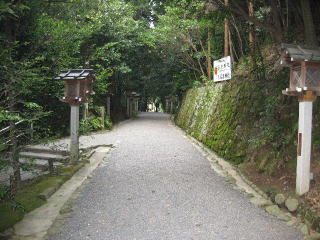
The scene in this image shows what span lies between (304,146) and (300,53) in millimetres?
1543

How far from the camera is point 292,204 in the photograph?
4777mm

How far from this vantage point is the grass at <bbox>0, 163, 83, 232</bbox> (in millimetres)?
4172

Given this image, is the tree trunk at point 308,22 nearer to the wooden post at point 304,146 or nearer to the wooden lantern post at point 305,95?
the wooden lantern post at point 305,95

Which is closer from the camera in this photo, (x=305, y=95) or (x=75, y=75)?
(x=305, y=95)

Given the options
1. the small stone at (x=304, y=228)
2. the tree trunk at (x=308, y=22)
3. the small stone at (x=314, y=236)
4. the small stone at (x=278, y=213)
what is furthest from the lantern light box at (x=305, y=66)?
the small stone at (x=314, y=236)

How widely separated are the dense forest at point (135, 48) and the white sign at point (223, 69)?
0.54m

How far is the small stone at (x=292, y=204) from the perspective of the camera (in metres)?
4.71

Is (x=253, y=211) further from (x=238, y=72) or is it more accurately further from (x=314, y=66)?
(x=238, y=72)

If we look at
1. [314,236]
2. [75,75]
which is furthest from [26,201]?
[314,236]

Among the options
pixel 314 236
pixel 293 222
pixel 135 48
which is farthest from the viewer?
pixel 135 48

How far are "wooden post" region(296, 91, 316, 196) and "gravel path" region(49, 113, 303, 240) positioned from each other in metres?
0.82

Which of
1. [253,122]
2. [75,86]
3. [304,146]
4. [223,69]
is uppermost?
[223,69]

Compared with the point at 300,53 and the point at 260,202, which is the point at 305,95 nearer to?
the point at 300,53

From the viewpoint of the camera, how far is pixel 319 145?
5.60 m
